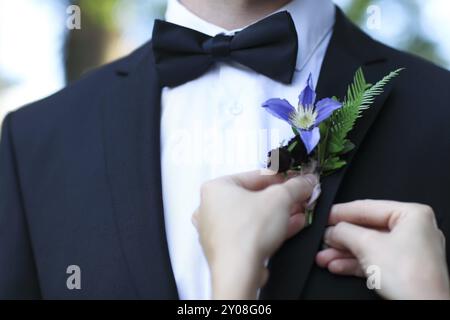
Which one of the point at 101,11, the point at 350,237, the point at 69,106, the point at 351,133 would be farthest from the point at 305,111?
the point at 101,11

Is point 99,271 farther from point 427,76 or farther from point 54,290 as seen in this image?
Answer: point 427,76

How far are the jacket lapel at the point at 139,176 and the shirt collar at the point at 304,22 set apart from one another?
159mm

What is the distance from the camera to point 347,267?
5.28 feet

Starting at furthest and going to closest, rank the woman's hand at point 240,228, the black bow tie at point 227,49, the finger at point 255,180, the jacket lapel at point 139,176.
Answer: the black bow tie at point 227,49 < the jacket lapel at point 139,176 < the finger at point 255,180 < the woman's hand at point 240,228

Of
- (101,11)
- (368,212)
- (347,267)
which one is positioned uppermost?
(101,11)

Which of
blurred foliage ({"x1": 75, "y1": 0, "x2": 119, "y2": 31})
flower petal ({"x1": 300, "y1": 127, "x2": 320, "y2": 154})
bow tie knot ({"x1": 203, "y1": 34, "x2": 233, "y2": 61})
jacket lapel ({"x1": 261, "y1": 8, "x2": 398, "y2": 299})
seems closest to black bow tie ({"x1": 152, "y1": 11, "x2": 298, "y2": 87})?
bow tie knot ({"x1": 203, "y1": 34, "x2": 233, "y2": 61})

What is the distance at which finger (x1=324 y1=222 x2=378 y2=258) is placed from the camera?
1492 mm

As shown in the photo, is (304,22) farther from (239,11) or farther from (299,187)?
(299,187)

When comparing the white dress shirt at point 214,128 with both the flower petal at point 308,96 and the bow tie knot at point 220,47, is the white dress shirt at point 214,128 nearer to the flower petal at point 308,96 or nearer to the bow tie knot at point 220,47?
the bow tie knot at point 220,47

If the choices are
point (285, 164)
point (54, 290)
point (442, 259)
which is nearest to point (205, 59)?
point (285, 164)

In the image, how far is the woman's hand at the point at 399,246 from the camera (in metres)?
1.43

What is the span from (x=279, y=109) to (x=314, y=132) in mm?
89

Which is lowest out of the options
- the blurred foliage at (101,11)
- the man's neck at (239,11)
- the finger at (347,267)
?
the finger at (347,267)

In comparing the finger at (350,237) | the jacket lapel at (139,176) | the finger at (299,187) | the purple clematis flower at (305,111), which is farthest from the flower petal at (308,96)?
the jacket lapel at (139,176)
